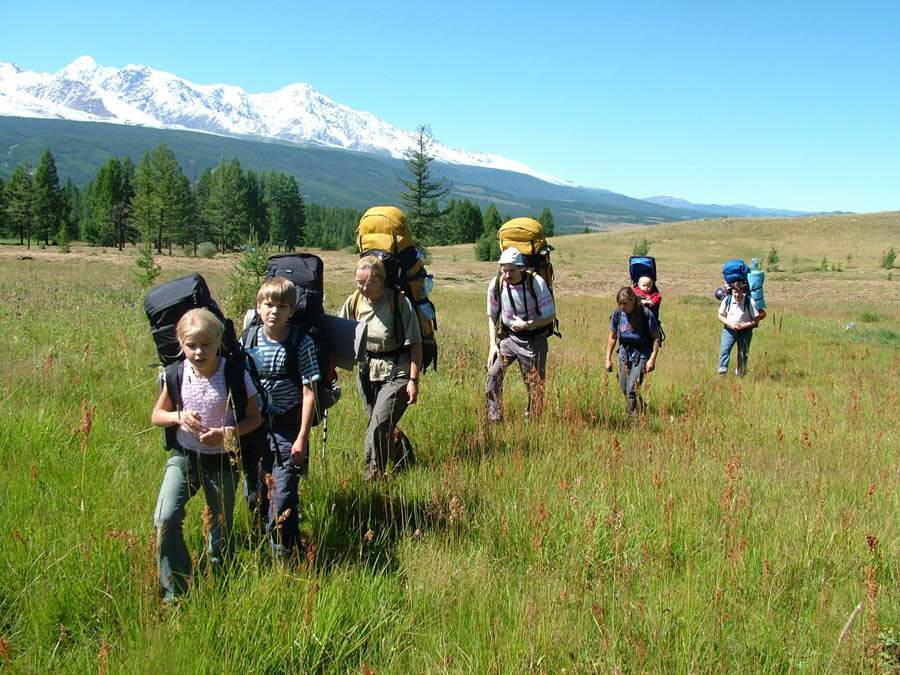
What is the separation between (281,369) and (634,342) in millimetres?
4207

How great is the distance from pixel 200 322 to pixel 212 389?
336mm

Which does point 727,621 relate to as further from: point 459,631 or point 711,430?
point 711,430

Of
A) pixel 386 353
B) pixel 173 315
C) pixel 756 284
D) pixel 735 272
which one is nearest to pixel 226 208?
pixel 756 284

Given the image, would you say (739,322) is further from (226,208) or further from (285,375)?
(226,208)

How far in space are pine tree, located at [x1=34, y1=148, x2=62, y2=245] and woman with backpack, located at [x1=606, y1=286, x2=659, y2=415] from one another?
3151 inches

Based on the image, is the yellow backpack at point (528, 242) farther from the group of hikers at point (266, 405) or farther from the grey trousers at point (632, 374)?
the grey trousers at point (632, 374)

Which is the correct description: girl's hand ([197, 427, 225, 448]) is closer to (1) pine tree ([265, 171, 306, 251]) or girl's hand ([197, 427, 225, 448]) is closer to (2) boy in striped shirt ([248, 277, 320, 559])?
(2) boy in striped shirt ([248, 277, 320, 559])

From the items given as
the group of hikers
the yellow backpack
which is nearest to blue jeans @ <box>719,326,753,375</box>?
the yellow backpack

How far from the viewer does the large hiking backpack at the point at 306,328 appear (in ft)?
11.5

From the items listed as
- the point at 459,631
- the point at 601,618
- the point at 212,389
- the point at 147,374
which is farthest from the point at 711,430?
the point at 147,374

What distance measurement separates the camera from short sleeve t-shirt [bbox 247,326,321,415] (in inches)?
136

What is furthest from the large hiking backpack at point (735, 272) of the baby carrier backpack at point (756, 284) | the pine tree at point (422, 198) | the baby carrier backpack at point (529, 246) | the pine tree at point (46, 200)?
the pine tree at point (46, 200)

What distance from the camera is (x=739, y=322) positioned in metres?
8.58

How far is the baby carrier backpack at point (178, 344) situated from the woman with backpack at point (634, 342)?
434 centimetres
